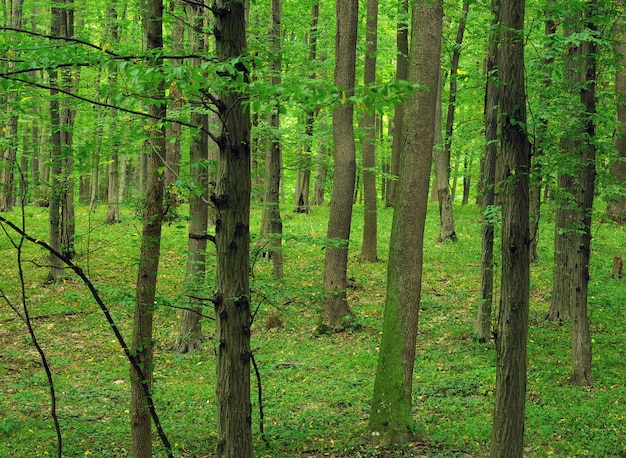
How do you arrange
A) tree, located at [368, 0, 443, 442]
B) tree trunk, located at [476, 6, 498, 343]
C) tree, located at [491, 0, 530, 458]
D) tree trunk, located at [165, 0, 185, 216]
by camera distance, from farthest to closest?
tree trunk, located at [476, 6, 498, 343]
tree, located at [368, 0, 443, 442]
tree, located at [491, 0, 530, 458]
tree trunk, located at [165, 0, 185, 216]

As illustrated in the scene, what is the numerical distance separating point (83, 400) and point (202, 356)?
10.0 ft

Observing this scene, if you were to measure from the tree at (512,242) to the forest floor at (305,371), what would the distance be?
2.15 m

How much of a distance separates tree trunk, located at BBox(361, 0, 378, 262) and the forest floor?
3.27ft

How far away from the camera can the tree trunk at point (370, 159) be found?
16.0m

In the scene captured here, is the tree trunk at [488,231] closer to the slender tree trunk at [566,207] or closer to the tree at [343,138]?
the slender tree trunk at [566,207]

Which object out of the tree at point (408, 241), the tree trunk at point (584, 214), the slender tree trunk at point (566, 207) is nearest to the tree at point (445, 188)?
the slender tree trunk at point (566, 207)

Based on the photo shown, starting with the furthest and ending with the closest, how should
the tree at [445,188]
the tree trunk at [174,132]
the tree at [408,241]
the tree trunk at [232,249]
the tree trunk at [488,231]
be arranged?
the tree at [445,188]
the tree trunk at [488,231]
the tree at [408,241]
the tree trunk at [174,132]
the tree trunk at [232,249]

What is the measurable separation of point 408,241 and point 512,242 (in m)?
2.54

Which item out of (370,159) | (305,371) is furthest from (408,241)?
(370,159)

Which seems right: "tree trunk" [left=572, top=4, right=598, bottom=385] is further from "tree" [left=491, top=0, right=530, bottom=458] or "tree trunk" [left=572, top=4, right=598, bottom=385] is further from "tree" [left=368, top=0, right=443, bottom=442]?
"tree" [left=491, top=0, right=530, bottom=458]

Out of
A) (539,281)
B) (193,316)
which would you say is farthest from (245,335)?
(539,281)

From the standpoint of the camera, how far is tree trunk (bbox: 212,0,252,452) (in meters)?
4.48

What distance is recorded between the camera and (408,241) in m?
7.80

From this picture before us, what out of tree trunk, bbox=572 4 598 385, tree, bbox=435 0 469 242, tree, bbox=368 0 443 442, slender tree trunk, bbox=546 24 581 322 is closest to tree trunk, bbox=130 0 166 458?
tree, bbox=368 0 443 442
